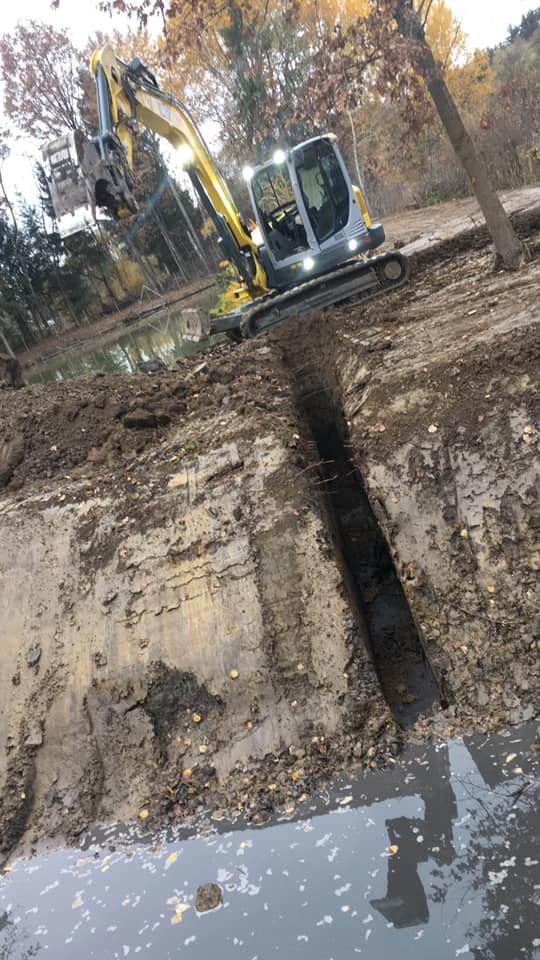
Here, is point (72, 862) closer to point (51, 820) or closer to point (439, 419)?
point (51, 820)

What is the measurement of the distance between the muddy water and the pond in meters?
10.9

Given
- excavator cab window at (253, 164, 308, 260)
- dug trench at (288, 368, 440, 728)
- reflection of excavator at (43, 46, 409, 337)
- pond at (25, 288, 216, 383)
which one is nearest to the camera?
dug trench at (288, 368, 440, 728)

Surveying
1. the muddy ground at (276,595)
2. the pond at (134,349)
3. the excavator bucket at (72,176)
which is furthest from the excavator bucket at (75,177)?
the pond at (134,349)

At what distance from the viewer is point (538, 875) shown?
2602 mm

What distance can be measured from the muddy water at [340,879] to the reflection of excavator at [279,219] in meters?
6.45

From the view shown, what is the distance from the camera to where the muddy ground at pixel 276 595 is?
3887mm

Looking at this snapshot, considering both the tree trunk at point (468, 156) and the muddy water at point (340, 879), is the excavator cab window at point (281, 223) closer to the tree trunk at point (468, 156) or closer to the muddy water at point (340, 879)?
the tree trunk at point (468, 156)

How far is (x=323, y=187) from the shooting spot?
871 cm

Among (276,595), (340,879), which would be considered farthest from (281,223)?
(340,879)

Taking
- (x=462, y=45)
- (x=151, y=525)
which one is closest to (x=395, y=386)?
(x=151, y=525)

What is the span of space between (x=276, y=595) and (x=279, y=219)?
6.58 meters

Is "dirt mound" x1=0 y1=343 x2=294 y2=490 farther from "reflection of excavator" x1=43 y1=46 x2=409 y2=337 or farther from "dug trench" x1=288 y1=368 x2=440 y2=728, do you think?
"reflection of excavator" x1=43 y1=46 x2=409 y2=337

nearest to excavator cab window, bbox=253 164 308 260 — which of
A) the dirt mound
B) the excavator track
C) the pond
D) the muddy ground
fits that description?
the excavator track

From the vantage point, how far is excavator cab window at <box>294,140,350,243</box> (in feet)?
27.9
